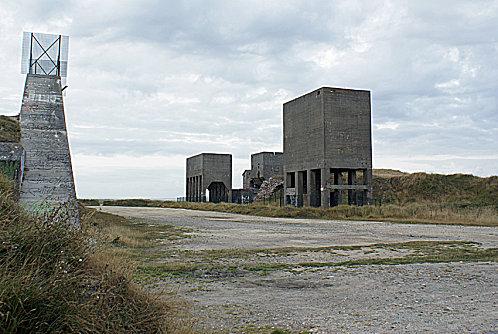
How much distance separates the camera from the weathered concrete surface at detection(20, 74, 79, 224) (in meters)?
11.8

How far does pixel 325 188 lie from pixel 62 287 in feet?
108

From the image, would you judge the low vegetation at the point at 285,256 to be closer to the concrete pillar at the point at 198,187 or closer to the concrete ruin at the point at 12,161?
the concrete ruin at the point at 12,161

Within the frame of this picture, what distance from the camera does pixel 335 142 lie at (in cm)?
3578

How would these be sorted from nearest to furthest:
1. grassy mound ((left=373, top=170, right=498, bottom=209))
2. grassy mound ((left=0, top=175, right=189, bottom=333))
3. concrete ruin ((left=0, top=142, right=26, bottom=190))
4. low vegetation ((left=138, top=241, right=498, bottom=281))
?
grassy mound ((left=0, top=175, right=189, bottom=333)) < low vegetation ((left=138, top=241, right=498, bottom=281)) < concrete ruin ((left=0, top=142, right=26, bottom=190)) < grassy mound ((left=373, top=170, right=498, bottom=209))

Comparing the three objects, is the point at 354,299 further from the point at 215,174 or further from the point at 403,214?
the point at 215,174

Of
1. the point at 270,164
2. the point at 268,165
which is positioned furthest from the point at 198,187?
the point at 270,164

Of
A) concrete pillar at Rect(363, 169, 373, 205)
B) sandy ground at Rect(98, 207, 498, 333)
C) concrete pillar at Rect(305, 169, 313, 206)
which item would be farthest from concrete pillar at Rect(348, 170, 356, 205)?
sandy ground at Rect(98, 207, 498, 333)

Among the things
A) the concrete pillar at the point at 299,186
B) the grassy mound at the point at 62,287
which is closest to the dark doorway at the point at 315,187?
the concrete pillar at the point at 299,186

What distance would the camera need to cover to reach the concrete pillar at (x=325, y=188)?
118 feet

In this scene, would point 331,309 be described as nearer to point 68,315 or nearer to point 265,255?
point 68,315

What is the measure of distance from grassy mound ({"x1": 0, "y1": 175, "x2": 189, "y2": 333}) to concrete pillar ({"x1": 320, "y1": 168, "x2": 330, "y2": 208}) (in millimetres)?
31166

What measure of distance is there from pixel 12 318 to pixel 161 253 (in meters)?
9.57

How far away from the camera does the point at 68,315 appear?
3.72 metres

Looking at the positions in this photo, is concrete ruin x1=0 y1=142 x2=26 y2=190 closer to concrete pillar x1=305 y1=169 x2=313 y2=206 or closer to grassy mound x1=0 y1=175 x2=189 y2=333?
grassy mound x1=0 y1=175 x2=189 y2=333
